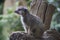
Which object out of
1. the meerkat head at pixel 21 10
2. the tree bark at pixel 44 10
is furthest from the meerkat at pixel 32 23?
the tree bark at pixel 44 10

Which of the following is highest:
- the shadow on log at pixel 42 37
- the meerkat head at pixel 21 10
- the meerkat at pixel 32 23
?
the meerkat head at pixel 21 10

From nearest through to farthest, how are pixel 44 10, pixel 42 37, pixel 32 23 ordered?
pixel 42 37, pixel 32 23, pixel 44 10

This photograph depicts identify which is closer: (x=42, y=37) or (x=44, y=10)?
(x=42, y=37)

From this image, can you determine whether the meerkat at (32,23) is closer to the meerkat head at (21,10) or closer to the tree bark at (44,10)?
the meerkat head at (21,10)

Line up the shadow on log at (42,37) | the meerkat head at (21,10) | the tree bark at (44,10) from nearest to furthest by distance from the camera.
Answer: the shadow on log at (42,37) < the meerkat head at (21,10) < the tree bark at (44,10)

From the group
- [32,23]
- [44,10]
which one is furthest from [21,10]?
[44,10]

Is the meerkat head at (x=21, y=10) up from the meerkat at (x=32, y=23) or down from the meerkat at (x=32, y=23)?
up

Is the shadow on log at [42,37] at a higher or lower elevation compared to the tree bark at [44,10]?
lower

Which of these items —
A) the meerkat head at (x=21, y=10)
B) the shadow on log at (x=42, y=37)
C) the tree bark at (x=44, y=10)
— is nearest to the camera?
the shadow on log at (x=42, y=37)

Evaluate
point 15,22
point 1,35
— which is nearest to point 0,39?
point 1,35

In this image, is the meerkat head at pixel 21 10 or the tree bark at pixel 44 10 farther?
the tree bark at pixel 44 10

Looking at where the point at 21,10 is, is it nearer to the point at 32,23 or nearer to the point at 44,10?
the point at 32,23

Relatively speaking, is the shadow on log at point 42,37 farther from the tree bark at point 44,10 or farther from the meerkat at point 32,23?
the tree bark at point 44,10

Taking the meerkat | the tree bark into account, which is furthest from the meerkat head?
the tree bark
